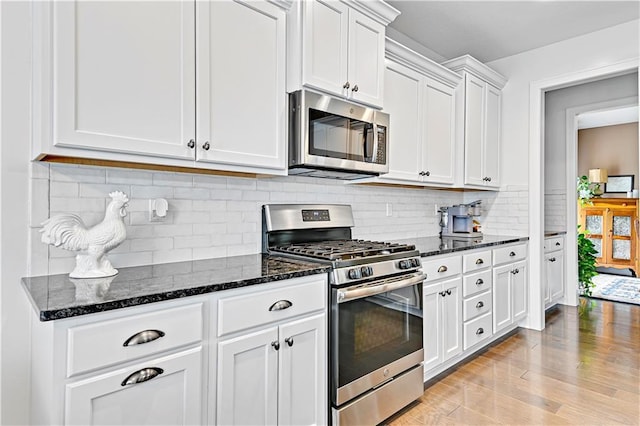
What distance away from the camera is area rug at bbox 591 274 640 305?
501 centimetres

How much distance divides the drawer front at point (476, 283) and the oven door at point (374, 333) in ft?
2.26

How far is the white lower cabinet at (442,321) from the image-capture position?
2.52m

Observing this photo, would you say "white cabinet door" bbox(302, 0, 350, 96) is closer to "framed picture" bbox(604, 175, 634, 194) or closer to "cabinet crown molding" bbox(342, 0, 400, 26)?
"cabinet crown molding" bbox(342, 0, 400, 26)

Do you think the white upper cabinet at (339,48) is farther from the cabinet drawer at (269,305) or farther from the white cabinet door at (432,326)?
the white cabinet door at (432,326)

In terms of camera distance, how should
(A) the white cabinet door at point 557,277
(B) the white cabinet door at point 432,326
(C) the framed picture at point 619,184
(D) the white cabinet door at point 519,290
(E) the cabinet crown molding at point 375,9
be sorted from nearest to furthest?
(E) the cabinet crown molding at point 375,9, (B) the white cabinet door at point 432,326, (D) the white cabinet door at point 519,290, (A) the white cabinet door at point 557,277, (C) the framed picture at point 619,184

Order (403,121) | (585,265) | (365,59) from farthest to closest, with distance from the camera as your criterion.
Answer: (585,265)
(403,121)
(365,59)

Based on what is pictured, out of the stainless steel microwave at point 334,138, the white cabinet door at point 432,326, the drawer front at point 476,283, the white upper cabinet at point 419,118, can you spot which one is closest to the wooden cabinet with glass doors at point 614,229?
the drawer front at point 476,283

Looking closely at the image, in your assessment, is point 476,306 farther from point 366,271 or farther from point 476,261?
point 366,271

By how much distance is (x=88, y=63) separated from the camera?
142cm

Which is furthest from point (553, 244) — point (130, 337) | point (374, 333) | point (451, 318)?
point (130, 337)

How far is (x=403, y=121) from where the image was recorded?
287cm

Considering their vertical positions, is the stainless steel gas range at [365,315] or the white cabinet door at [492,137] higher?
the white cabinet door at [492,137]

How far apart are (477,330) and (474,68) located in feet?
7.37

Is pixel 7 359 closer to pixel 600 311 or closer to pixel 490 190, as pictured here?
pixel 490 190
